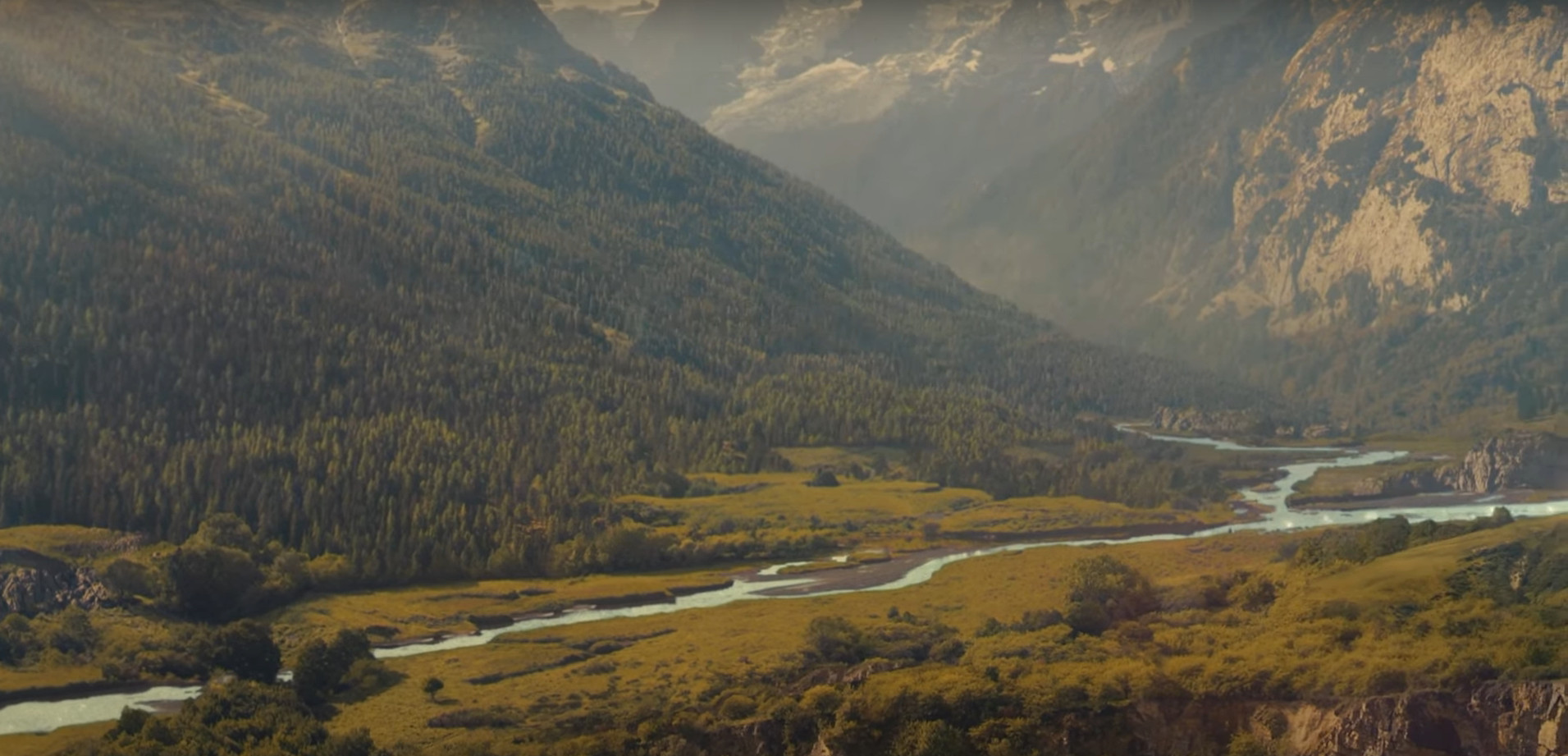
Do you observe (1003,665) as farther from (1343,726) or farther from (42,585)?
(42,585)

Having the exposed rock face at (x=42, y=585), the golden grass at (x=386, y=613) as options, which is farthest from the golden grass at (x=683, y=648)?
the exposed rock face at (x=42, y=585)

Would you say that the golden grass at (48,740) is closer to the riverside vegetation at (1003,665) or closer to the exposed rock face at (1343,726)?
the riverside vegetation at (1003,665)

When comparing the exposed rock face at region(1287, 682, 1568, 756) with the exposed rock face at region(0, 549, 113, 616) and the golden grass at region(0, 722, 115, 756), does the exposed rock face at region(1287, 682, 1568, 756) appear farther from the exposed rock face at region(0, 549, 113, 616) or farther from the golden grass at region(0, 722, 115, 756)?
the exposed rock face at region(0, 549, 113, 616)

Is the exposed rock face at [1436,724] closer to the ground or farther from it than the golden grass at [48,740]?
closer to the ground

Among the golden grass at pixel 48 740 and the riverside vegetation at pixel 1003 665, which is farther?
the golden grass at pixel 48 740

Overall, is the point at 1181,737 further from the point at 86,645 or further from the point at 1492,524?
the point at 86,645

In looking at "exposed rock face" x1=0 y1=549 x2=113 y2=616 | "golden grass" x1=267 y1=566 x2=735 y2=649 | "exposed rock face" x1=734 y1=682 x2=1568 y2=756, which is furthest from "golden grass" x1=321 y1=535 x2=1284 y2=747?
"exposed rock face" x1=0 y1=549 x2=113 y2=616

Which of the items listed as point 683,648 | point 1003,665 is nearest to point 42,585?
point 683,648

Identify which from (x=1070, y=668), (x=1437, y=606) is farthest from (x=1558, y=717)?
(x=1070, y=668)
